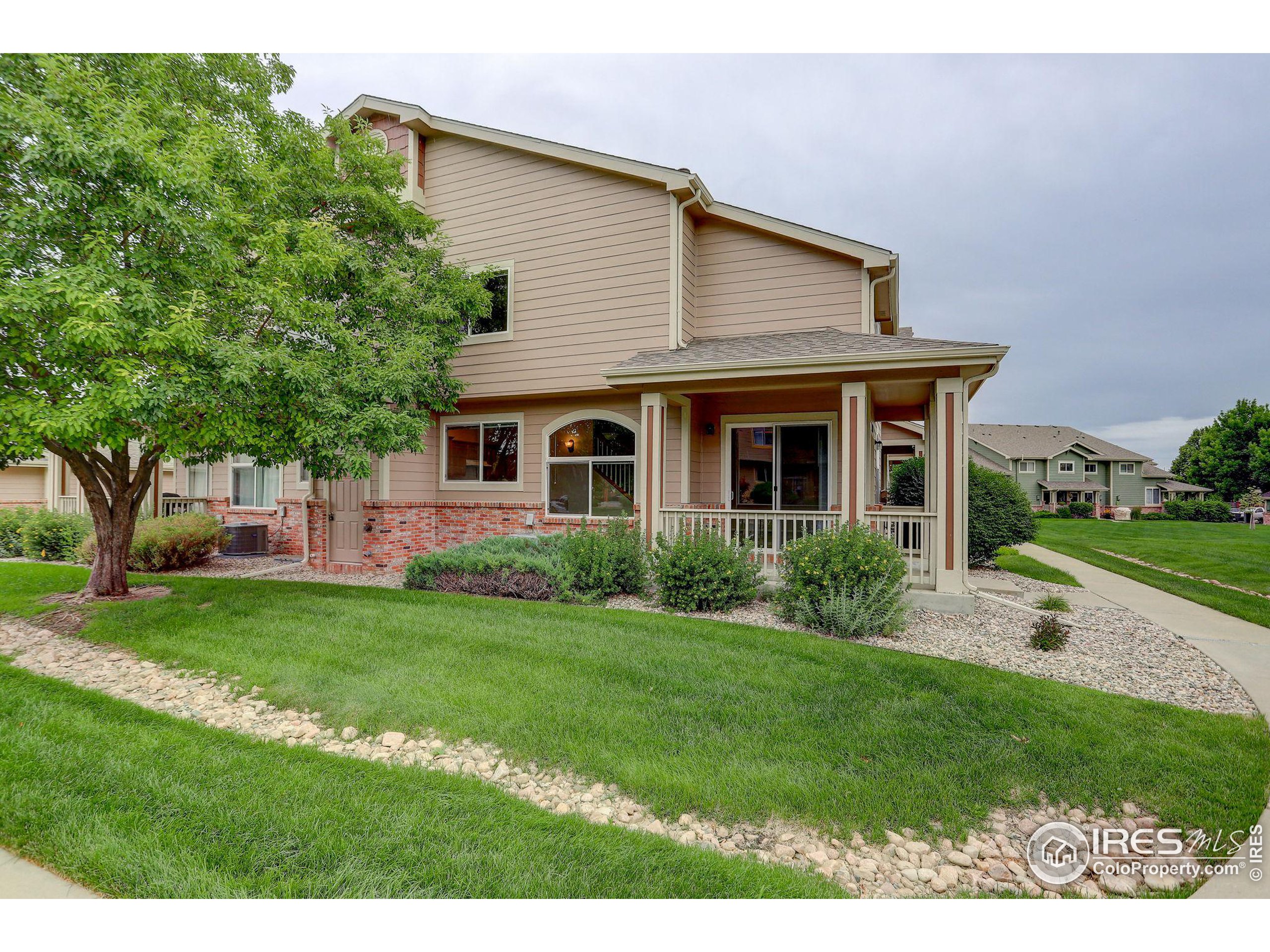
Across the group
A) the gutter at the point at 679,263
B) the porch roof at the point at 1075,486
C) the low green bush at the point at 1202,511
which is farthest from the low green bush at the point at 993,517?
the porch roof at the point at 1075,486

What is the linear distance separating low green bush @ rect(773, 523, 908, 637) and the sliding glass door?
9.08 ft

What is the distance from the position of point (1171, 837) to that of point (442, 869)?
143 inches

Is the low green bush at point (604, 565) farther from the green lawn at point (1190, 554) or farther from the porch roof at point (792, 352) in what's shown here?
the green lawn at point (1190, 554)

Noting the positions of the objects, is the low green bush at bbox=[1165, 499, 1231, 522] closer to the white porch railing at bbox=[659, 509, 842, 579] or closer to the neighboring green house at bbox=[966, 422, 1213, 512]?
the neighboring green house at bbox=[966, 422, 1213, 512]

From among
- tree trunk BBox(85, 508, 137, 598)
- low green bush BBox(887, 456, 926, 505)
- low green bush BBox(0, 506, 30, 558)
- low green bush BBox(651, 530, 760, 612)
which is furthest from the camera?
low green bush BBox(887, 456, 926, 505)

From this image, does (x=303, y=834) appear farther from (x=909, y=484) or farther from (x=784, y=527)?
(x=909, y=484)

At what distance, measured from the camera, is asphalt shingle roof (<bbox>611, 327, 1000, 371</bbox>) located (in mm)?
7883

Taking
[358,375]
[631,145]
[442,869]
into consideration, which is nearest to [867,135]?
[631,145]

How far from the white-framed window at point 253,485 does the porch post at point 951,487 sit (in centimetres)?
1341

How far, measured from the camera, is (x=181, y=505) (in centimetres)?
1469

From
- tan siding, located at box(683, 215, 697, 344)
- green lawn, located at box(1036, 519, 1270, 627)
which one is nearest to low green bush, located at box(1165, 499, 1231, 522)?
green lawn, located at box(1036, 519, 1270, 627)

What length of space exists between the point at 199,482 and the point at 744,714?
1632cm

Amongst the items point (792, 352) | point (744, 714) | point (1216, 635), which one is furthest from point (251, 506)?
point (1216, 635)

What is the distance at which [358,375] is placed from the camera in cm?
796
